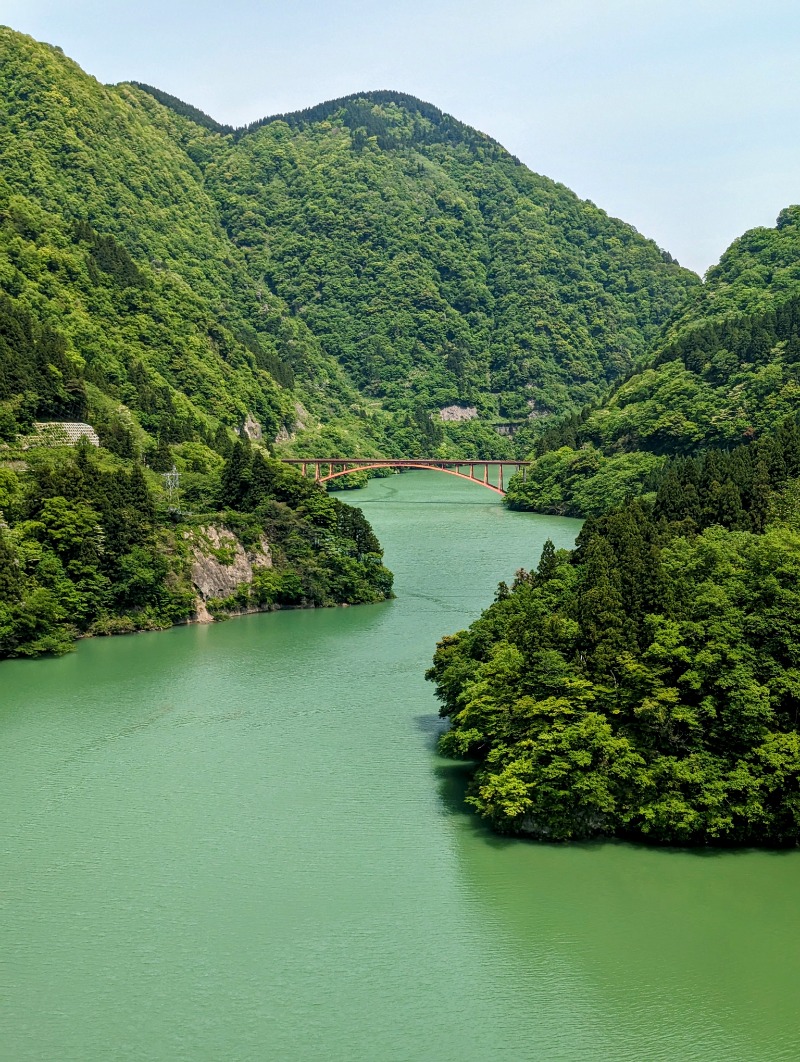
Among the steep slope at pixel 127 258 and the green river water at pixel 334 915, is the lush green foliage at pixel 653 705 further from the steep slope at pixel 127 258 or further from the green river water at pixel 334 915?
the steep slope at pixel 127 258

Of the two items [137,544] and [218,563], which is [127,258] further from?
[137,544]

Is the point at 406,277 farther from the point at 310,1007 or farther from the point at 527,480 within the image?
the point at 310,1007

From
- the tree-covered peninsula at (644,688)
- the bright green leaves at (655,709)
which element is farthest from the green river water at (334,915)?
the tree-covered peninsula at (644,688)

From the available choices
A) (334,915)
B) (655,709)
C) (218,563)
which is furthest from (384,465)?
(334,915)

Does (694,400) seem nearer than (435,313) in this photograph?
Yes

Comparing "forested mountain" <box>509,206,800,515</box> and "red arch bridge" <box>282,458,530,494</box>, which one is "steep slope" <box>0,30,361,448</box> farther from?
"forested mountain" <box>509,206,800,515</box>
